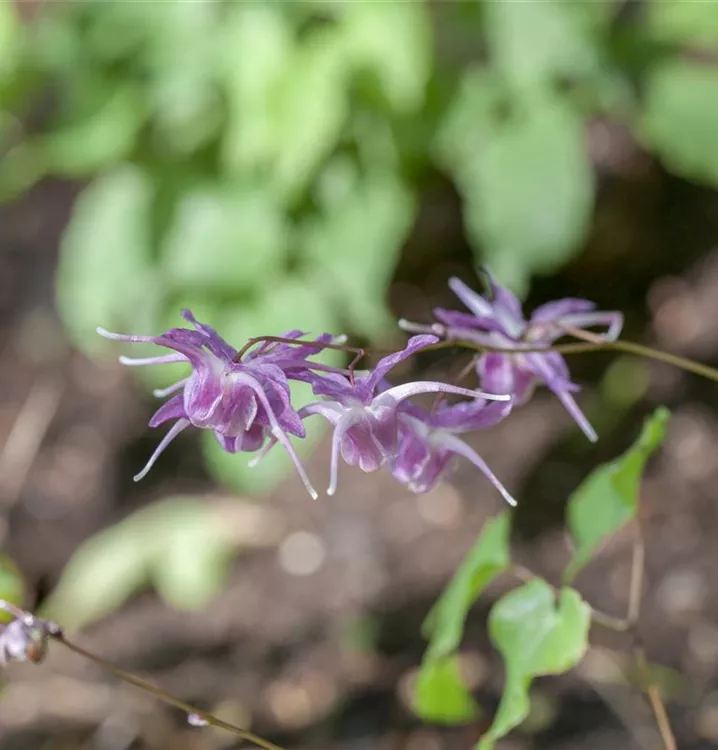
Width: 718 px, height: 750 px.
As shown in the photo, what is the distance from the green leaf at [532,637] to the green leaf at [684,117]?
101cm

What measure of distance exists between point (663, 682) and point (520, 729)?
0.67 feet

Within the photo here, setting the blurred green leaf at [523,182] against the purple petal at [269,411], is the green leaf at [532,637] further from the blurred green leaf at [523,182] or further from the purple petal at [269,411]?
the blurred green leaf at [523,182]

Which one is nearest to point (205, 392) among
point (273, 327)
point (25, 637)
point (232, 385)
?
point (232, 385)

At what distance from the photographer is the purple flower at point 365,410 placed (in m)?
0.60

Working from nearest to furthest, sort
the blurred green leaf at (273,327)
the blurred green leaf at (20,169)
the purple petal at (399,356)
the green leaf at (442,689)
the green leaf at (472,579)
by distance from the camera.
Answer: the purple petal at (399,356) < the green leaf at (472,579) < the green leaf at (442,689) < the blurred green leaf at (273,327) < the blurred green leaf at (20,169)

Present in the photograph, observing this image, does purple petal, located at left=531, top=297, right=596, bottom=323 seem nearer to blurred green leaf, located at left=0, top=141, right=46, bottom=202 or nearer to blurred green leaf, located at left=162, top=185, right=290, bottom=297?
blurred green leaf, located at left=162, top=185, right=290, bottom=297

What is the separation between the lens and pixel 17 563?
177 cm

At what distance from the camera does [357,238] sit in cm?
163

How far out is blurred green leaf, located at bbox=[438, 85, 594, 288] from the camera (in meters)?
1.54

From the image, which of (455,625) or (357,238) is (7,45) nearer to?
(357,238)

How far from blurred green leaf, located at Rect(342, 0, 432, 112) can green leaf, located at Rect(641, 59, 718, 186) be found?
40 centimetres

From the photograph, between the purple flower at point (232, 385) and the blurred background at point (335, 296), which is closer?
the purple flower at point (232, 385)

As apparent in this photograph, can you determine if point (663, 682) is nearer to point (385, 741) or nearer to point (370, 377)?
point (385, 741)

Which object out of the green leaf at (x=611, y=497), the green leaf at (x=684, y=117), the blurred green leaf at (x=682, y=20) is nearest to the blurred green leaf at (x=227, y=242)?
the green leaf at (x=684, y=117)
